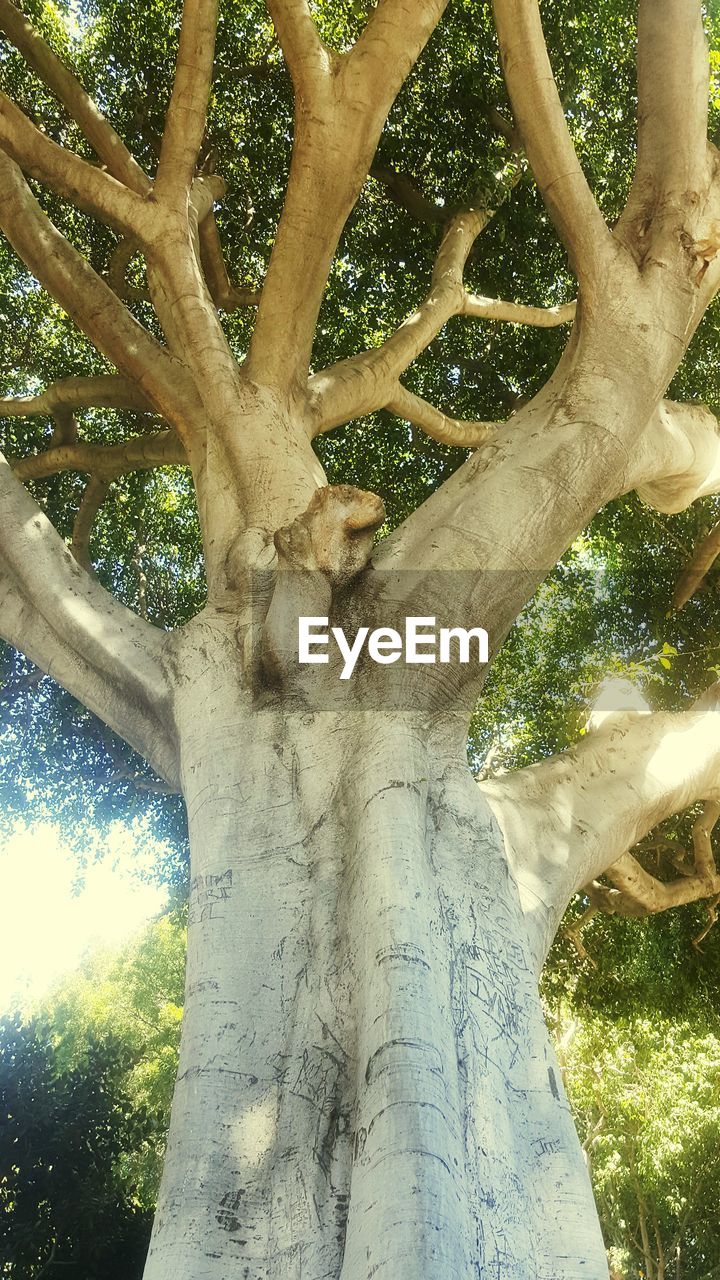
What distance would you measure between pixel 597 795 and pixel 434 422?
3668mm

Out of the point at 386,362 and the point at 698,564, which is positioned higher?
the point at 698,564

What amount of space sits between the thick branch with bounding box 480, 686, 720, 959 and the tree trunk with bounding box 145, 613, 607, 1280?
1.10 ft

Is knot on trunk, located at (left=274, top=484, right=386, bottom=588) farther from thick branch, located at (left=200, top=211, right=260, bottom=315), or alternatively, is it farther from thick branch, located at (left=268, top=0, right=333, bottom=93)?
thick branch, located at (left=200, top=211, right=260, bottom=315)

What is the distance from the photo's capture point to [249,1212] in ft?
6.89

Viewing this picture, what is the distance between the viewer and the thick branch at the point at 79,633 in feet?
11.5

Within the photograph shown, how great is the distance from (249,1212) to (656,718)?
8.83ft

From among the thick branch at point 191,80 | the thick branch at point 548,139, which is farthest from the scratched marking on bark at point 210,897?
the thick branch at point 191,80

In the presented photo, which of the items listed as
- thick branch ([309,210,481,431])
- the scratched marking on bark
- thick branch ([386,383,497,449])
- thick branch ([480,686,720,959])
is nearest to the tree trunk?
the scratched marking on bark

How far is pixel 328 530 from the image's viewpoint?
3270 millimetres

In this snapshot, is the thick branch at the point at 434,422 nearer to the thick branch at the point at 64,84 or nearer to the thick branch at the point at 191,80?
the thick branch at the point at 191,80

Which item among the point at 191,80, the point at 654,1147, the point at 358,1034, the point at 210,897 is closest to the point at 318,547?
the point at 210,897

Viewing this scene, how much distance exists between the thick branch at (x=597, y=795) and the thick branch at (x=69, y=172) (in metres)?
3.25

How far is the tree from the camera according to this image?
2086mm

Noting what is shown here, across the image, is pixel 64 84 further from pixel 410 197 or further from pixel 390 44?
pixel 410 197
